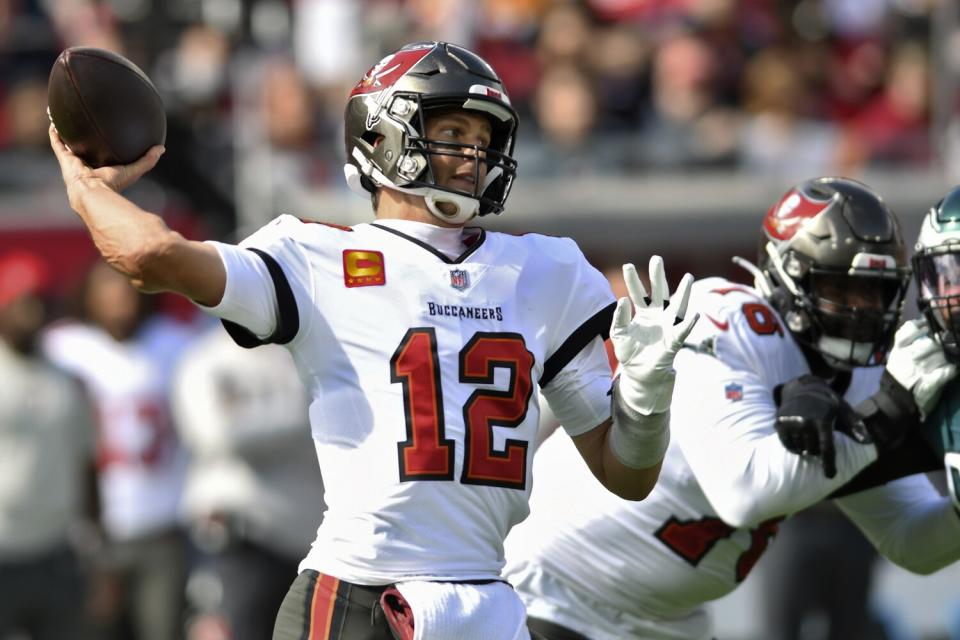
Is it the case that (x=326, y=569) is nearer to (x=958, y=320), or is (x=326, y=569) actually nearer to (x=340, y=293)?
(x=340, y=293)

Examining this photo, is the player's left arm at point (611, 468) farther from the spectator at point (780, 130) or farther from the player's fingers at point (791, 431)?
the spectator at point (780, 130)

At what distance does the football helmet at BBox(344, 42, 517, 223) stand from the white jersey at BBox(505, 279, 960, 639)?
0.98 m

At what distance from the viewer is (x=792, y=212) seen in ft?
16.7

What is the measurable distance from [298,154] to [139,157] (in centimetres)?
669

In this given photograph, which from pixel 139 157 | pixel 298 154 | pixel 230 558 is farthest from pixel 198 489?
pixel 139 157

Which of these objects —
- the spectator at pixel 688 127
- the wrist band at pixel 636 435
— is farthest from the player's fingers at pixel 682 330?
the spectator at pixel 688 127

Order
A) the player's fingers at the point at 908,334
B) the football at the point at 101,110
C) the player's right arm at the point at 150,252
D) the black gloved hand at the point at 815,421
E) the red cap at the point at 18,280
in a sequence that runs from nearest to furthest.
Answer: the player's right arm at the point at 150,252, the football at the point at 101,110, the black gloved hand at the point at 815,421, the player's fingers at the point at 908,334, the red cap at the point at 18,280

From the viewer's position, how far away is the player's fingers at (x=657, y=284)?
3930mm

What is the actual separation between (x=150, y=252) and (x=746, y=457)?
1.82 m

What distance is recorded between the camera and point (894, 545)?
5191 millimetres

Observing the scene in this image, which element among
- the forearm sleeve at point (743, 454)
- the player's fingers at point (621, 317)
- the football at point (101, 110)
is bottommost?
the forearm sleeve at point (743, 454)

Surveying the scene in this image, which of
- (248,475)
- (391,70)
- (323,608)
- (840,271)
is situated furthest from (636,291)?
(248,475)

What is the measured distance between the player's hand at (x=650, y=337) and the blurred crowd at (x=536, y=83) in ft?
22.2

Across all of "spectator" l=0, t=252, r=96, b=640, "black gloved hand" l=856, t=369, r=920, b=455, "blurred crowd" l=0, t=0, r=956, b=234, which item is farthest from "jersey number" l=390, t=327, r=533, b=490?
"blurred crowd" l=0, t=0, r=956, b=234
